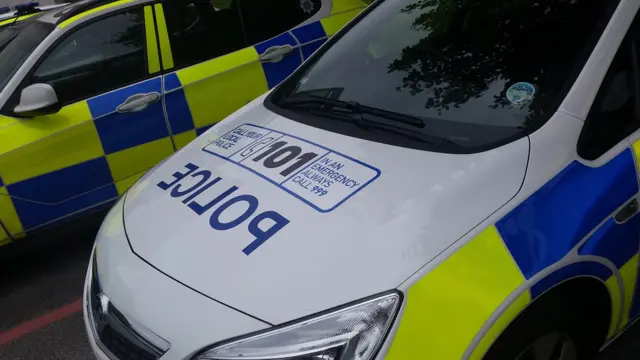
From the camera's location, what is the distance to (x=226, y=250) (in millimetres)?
1736

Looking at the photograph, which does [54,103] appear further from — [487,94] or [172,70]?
[487,94]

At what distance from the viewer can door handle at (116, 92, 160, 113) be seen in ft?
11.0

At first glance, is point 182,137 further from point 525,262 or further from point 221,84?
point 525,262

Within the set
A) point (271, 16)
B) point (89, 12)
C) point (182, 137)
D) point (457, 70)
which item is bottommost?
point (182, 137)

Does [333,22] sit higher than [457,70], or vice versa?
[457,70]

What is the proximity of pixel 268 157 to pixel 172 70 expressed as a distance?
1.68m

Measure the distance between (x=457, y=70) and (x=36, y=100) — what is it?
209cm

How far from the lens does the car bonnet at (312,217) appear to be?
1571 mm

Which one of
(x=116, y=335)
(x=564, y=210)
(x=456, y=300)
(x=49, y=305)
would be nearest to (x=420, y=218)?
(x=456, y=300)

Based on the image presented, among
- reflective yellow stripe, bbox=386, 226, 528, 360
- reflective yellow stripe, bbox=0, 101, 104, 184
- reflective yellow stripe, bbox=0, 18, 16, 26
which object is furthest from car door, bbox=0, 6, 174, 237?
reflective yellow stripe, bbox=386, 226, 528, 360

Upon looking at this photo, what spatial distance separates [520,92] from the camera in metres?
1.96

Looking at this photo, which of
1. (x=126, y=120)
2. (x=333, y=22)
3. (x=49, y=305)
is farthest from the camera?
(x=333, y=22)

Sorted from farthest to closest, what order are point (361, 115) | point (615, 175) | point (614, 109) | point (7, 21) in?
point (7, 21) → point (361, 115) → point (614, 109) → point (615, 175)

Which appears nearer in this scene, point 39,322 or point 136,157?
point 39,322
